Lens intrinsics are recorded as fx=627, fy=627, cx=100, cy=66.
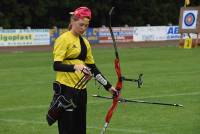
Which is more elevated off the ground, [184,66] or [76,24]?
[76,24]

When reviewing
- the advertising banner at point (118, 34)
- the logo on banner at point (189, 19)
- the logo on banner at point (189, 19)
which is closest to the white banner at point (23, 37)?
the advertising banner at point (118, 34)

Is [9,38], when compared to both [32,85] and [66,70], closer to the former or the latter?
[32,85]

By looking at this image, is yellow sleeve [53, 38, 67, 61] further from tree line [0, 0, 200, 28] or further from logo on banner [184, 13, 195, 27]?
tree line [0, 0, 200, 28]

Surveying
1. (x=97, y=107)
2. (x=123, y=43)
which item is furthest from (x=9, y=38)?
(x=97, y=107)

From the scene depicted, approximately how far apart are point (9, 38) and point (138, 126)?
33363 mm

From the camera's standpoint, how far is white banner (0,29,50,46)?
43688 millimetres

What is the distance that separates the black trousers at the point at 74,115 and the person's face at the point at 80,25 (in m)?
0.72

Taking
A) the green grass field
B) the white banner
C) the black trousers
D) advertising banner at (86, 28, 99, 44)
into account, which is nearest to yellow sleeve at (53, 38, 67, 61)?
the black trousers

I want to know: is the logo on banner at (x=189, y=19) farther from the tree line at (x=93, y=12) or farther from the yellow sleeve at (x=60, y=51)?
the yellow sleeve at (x=60, y=51)

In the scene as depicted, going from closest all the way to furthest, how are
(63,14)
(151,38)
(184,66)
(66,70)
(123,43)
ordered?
(66,70) < (184,66) < (123,43) < (151,38) < (63,14)

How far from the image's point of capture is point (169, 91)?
17094 mm

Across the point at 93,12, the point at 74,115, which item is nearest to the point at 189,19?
the point at 93,12

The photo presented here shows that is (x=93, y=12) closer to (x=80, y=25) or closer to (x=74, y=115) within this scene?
(x=74, y=115)

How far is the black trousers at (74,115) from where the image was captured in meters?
7.83
